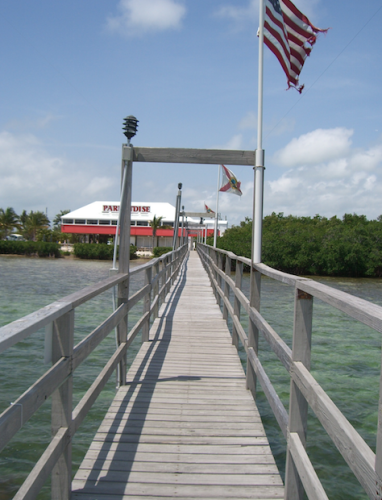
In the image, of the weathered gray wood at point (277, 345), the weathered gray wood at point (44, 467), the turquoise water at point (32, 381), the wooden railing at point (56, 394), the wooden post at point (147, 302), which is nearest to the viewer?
the wooden railing at point (56, 394)

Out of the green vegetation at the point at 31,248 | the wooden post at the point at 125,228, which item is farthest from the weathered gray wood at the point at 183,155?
the green vegetation at the point at 31,248

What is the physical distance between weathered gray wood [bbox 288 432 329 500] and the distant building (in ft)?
179

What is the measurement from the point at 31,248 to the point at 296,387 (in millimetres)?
54972

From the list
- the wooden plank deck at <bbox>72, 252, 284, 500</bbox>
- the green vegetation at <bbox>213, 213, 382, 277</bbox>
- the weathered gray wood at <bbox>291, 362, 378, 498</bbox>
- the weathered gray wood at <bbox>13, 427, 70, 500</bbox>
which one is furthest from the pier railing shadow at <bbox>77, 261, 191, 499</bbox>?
the green vegetation at <bbox>213, 213, 382, 277</bbox>

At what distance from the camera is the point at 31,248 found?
54.2 m

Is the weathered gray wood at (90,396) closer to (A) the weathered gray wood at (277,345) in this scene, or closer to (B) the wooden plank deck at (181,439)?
(B) the wooden plank deck at (181,439)

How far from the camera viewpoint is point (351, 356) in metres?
9.57

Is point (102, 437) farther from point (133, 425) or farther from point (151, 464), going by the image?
point (151, 464)

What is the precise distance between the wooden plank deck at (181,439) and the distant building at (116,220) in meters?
52.0

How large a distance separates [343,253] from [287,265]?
421cm

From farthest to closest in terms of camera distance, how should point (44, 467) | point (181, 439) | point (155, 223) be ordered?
point (155, 223)
point (181, 439)
point (44, 467)

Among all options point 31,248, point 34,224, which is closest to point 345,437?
point 31,248

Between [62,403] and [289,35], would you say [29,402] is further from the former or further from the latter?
[289,35]

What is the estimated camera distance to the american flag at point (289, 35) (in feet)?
20.6
